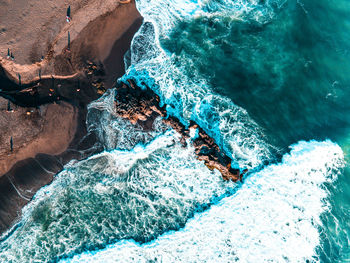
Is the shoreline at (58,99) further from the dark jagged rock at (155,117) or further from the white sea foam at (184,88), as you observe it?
the dark jagged rock at (155,117)

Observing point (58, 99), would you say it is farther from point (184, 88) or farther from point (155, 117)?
point (184, 88)

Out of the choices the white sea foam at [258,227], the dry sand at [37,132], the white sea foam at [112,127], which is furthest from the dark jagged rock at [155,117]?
the dry sand at [37,132]

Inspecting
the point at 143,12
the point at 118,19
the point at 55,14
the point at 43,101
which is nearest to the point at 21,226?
the point at 43,101

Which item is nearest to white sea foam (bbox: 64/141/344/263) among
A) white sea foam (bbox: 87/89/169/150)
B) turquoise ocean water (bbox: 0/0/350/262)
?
turquoise ocean water (bbox: 0/0/350/262)

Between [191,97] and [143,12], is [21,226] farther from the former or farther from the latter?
[143,12]

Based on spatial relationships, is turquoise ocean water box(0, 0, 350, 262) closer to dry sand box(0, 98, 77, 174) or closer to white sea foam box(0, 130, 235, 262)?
white sea foam box(0, 130, 235, 262)

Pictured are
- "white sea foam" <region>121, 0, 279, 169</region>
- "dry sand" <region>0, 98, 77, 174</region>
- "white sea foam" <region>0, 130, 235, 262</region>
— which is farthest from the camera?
"white sea foam" <region>121, 0, 279, 169</region>
